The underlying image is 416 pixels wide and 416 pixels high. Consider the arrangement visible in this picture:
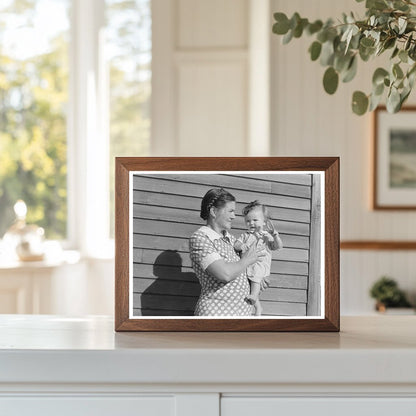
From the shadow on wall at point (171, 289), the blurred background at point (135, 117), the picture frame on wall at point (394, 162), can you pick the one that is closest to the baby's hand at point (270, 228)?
the shadow on wall at point (171, 289)

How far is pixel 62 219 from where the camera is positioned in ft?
14.0

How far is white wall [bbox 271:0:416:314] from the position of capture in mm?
3369

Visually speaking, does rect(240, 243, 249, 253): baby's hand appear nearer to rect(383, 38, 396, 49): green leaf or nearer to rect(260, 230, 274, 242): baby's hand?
rect(260, 230, 274, 242): baby's hand

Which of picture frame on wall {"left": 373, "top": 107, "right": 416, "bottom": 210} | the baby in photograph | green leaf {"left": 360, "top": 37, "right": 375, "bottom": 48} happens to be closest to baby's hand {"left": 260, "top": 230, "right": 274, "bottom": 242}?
the baby in photograph

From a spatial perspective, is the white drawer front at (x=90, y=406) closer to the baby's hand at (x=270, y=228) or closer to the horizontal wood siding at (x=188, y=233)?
the horizontal wood siding at (x=188, y=233)

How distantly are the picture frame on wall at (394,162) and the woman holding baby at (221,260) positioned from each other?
278cm

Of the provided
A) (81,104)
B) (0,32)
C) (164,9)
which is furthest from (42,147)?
(164,9)

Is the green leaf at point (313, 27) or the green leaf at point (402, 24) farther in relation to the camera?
the green leaf at point (313, 27)

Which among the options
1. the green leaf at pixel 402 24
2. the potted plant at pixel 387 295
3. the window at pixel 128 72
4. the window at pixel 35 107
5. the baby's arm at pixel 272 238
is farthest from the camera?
the window at pixel 128 72

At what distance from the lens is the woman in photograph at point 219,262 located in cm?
72

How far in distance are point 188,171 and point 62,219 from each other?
365cm

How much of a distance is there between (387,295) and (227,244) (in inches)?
109

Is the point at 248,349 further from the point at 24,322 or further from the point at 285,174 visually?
the point at 24,322

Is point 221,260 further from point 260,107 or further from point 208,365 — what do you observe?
point 260,107
